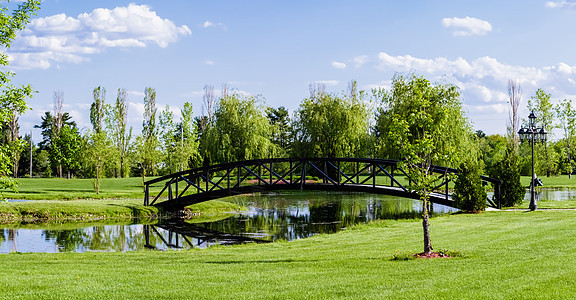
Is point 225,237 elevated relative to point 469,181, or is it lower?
lower

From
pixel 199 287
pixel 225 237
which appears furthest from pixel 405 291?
pixel 225 237

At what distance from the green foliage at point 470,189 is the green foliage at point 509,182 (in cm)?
295

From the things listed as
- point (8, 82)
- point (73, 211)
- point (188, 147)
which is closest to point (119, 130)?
point (188, 147)

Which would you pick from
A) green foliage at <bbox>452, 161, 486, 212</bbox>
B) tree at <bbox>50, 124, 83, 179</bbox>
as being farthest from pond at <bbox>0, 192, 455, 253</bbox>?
tree at <bbox>50, 124, 83, 179</bbox>

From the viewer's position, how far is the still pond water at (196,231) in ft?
63.8

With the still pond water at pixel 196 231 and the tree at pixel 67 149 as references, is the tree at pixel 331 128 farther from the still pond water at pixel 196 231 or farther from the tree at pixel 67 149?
the tree at pixel 67 149

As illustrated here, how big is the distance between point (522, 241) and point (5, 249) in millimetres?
15759

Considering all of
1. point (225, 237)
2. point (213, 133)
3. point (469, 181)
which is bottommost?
point (225, 237)

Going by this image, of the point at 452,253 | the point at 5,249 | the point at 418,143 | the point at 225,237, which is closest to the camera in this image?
the point at 452,253

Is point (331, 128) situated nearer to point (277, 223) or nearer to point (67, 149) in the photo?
point (277, 223)

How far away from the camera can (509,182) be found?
1016 inches

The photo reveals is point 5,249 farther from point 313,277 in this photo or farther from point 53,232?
point 313,277

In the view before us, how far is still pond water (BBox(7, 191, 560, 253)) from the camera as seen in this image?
63.8 ft

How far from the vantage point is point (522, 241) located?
42.1 ft
